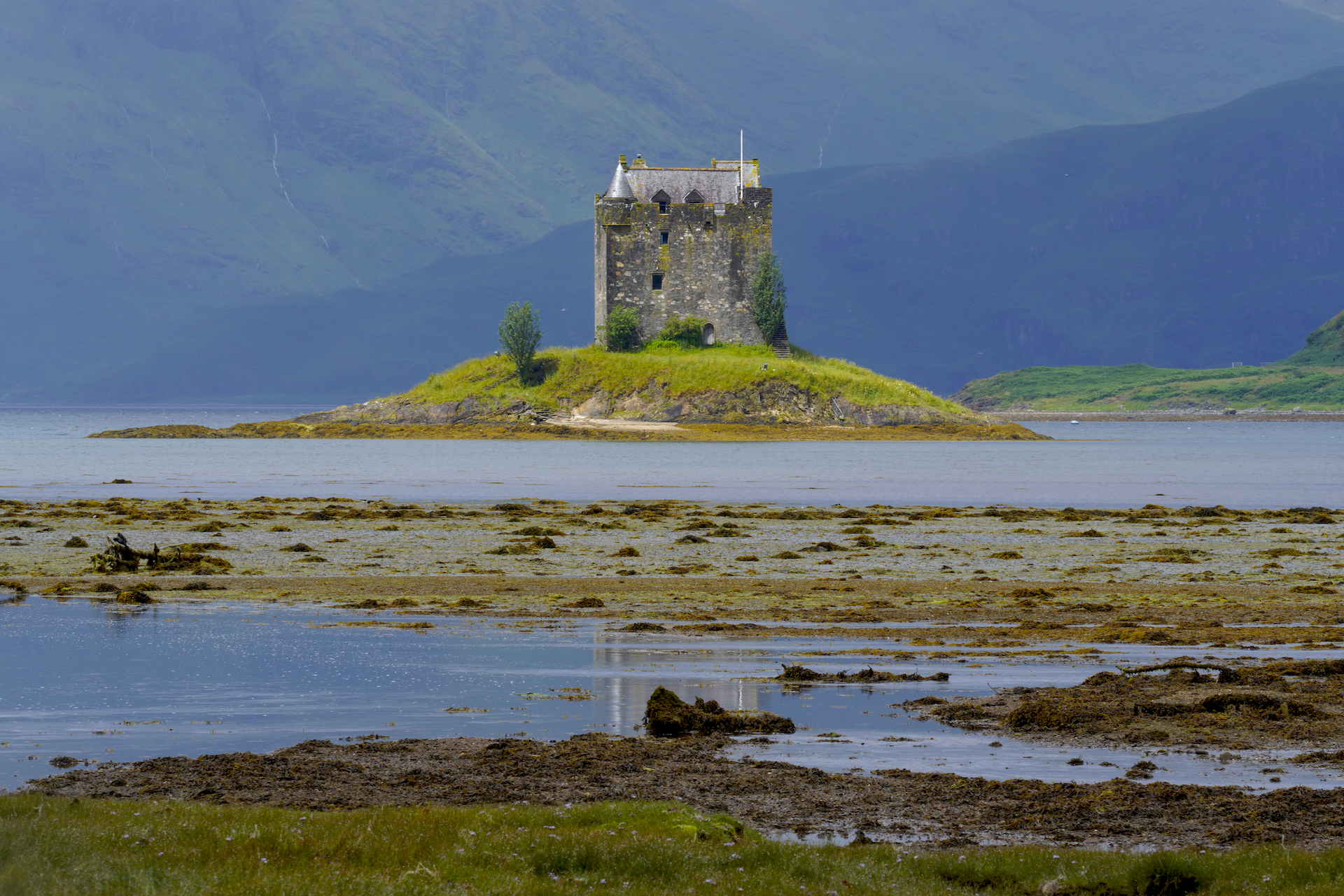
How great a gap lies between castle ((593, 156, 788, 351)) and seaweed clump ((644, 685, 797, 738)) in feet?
390

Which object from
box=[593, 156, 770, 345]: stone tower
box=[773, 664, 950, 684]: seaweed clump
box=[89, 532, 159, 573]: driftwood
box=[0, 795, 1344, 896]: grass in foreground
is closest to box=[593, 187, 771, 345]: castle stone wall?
box=[593, 156, 770, 345]: stone tower

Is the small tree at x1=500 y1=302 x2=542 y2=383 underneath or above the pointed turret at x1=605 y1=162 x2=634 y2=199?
underneath

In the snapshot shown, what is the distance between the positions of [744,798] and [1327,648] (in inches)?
489

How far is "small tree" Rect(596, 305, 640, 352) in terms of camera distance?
134 meters

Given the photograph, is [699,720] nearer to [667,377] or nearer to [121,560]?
[121,560]

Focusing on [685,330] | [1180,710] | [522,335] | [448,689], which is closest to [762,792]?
[1180,710]

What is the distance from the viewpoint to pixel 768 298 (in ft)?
→ 436

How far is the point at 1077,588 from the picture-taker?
31.7 metres

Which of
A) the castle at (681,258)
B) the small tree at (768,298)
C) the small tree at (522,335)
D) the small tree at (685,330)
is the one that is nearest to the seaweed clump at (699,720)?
the small tree at (522,335)

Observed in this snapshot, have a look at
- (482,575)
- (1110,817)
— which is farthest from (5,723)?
(482,575)

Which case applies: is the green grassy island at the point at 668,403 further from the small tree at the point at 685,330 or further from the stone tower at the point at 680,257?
the stone tower at the point at 680,257

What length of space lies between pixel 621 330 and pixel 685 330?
19.8 feet

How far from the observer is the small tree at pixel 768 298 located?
133m

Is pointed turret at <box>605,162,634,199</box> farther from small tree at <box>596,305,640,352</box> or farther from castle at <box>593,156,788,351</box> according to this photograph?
small tree at <box>596,305,640,352</box>
